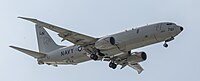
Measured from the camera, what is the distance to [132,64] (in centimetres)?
9788

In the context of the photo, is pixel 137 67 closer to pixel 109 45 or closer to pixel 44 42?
pixel 44 42

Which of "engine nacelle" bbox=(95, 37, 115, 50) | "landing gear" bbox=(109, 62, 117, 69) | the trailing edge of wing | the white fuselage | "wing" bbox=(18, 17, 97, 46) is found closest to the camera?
"wing" bbox=(18, 17, 97, 46)

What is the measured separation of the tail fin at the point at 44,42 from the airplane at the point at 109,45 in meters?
1.91

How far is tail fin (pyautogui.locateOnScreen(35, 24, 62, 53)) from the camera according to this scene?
10019cm

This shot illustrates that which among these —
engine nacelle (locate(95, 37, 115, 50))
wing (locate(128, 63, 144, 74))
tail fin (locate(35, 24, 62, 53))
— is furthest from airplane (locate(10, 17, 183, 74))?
tail fin (locate(35, 24, 62, 53))

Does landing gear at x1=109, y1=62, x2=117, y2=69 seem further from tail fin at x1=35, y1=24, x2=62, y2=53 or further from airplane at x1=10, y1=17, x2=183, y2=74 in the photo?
tail fin at x1=35, y1=24, x2=62, y2=53

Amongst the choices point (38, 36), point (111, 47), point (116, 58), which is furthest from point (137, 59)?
point (38, 36)

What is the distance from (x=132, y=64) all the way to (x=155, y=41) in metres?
14.6

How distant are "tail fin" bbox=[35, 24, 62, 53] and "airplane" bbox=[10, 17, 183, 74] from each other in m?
1.91

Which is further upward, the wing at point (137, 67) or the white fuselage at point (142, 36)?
the white fuselage at point (142, 36)

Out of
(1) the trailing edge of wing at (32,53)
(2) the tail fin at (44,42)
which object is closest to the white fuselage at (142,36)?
(1) the trailing edge of wing at (32,53)

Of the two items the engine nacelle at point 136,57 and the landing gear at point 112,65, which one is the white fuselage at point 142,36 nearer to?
the landing gear at point 112,65

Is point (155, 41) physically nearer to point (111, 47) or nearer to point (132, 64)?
point (111, 47)

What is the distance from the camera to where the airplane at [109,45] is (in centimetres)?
8350
